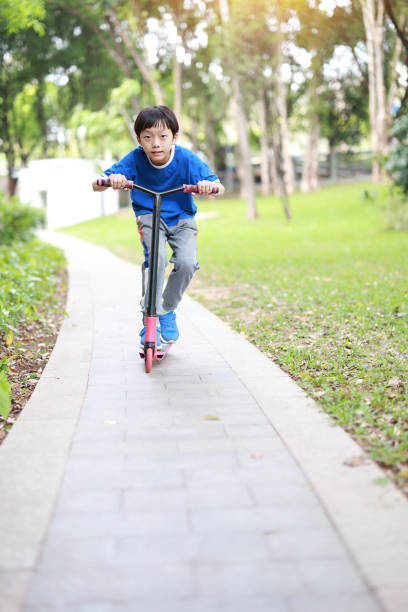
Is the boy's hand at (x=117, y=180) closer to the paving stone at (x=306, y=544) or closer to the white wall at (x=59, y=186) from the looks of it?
the paving stone at (x=306, y=544)

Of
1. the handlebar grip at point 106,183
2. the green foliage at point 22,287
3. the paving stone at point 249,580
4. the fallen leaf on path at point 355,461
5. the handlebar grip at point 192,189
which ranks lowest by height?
the paving stone at point 249,580

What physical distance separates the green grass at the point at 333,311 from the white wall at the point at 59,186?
64.8 ft

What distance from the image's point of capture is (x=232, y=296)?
9.05 m

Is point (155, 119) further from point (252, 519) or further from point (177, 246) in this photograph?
point (252, 519)

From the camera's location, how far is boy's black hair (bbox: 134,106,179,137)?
15.8ft

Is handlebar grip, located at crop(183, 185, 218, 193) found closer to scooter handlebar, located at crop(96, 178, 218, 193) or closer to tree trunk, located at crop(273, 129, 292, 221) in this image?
scooter handlebar, located at crop(96, 178, 218, 193)

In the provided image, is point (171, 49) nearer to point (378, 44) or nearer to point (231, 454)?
point (378, 44)

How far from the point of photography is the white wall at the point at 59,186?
3700cm

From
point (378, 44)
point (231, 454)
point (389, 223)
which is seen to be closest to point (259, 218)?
point (378, 44)

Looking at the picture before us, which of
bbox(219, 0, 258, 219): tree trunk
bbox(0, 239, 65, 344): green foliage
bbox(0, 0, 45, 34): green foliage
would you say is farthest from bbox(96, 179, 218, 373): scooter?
bbox(219, 0, 258, 219): tree trunk

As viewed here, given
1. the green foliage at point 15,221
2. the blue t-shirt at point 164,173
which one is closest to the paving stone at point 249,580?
the blue t-shirt at point 164,173

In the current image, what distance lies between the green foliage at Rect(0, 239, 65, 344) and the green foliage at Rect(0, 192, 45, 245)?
7.54 ft

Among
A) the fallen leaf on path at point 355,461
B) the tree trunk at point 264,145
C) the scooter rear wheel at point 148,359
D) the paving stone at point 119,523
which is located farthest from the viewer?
the tree trunk at point 264,145

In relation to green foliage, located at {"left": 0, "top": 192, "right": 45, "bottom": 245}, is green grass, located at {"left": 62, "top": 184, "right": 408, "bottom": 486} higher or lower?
lower
